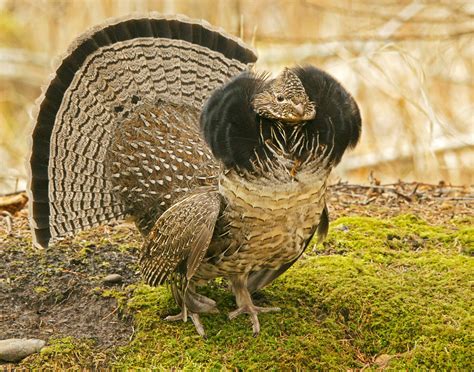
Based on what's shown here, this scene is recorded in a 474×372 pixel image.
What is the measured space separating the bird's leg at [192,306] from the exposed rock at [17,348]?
0.78 m

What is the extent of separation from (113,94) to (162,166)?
25.4 inches

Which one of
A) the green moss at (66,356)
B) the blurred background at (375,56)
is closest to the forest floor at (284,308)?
the green moss at (66,356)

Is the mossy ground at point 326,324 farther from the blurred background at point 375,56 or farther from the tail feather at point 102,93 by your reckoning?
the blurred background at point 375,56

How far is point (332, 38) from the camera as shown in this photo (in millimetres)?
10422

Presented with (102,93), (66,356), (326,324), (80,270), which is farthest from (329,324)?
(102,93)

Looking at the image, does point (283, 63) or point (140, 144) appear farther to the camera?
point (283, 63)

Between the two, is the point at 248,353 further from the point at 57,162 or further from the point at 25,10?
the point at 25,10

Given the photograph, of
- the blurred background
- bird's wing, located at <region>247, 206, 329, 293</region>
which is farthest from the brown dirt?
the blurred background

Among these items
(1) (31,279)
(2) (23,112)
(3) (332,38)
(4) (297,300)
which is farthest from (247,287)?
(2) (23,112)

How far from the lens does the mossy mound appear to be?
3.96 m

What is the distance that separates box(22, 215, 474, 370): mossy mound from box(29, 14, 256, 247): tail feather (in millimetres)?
681

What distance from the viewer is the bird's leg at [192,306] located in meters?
4.23

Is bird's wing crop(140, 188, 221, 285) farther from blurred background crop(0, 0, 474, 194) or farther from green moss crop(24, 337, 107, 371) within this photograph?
blurred background crop(0, 0, 474, 194)

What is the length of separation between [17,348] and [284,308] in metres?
1.61
